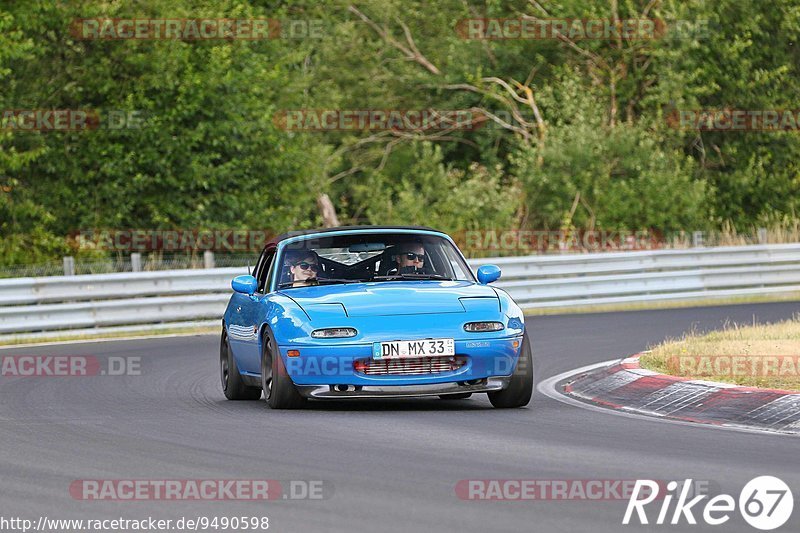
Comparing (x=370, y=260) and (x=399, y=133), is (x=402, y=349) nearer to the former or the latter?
(x=370, y=260)

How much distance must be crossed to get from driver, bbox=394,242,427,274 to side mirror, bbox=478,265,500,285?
1.59ft

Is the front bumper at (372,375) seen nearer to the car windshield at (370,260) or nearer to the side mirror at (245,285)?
the car windshield at (370,260)

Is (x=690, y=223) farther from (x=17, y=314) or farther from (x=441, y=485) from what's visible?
(x=441, y=485)

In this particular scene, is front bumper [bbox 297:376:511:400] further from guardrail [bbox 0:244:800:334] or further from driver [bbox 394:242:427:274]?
guardrail [bbox 0:244:800:334]

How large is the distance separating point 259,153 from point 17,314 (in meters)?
13.9

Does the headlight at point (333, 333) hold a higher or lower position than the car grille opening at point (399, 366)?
higher

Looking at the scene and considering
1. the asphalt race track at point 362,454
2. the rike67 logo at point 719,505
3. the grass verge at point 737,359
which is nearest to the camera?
the rike67 logo at point 719,505

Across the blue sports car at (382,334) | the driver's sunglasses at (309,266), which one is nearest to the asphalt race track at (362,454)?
the blue sports car at (382,334)

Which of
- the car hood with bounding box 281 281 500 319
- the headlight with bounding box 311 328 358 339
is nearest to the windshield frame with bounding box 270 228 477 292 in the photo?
the car hood with bounding box 281 281 500 319

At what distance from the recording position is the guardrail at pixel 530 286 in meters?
24.1

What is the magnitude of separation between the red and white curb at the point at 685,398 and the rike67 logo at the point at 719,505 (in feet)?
8.87

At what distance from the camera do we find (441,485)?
27.9 ft

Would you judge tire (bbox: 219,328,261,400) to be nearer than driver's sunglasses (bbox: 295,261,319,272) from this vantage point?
No

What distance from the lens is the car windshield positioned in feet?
44.7
